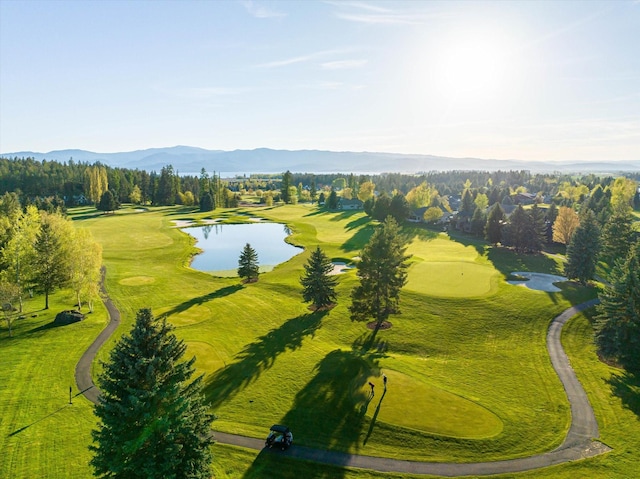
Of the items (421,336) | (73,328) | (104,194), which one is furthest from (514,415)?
(104,194)

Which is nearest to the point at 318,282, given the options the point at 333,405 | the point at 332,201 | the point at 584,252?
the point at 333,405

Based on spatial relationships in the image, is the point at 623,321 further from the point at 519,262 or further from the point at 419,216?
the point at 419,216

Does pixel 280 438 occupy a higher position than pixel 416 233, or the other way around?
pixel 416 233

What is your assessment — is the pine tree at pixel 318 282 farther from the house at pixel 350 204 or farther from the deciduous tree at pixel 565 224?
the house at pixel 350 204

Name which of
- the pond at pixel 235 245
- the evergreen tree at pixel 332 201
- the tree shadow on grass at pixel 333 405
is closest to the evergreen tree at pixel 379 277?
the tree shadow on grass at pixel 333 405

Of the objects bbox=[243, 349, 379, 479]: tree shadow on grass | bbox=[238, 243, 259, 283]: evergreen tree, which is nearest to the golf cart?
bbox=[243, 349, 379, 479]: tree shadow on grass
